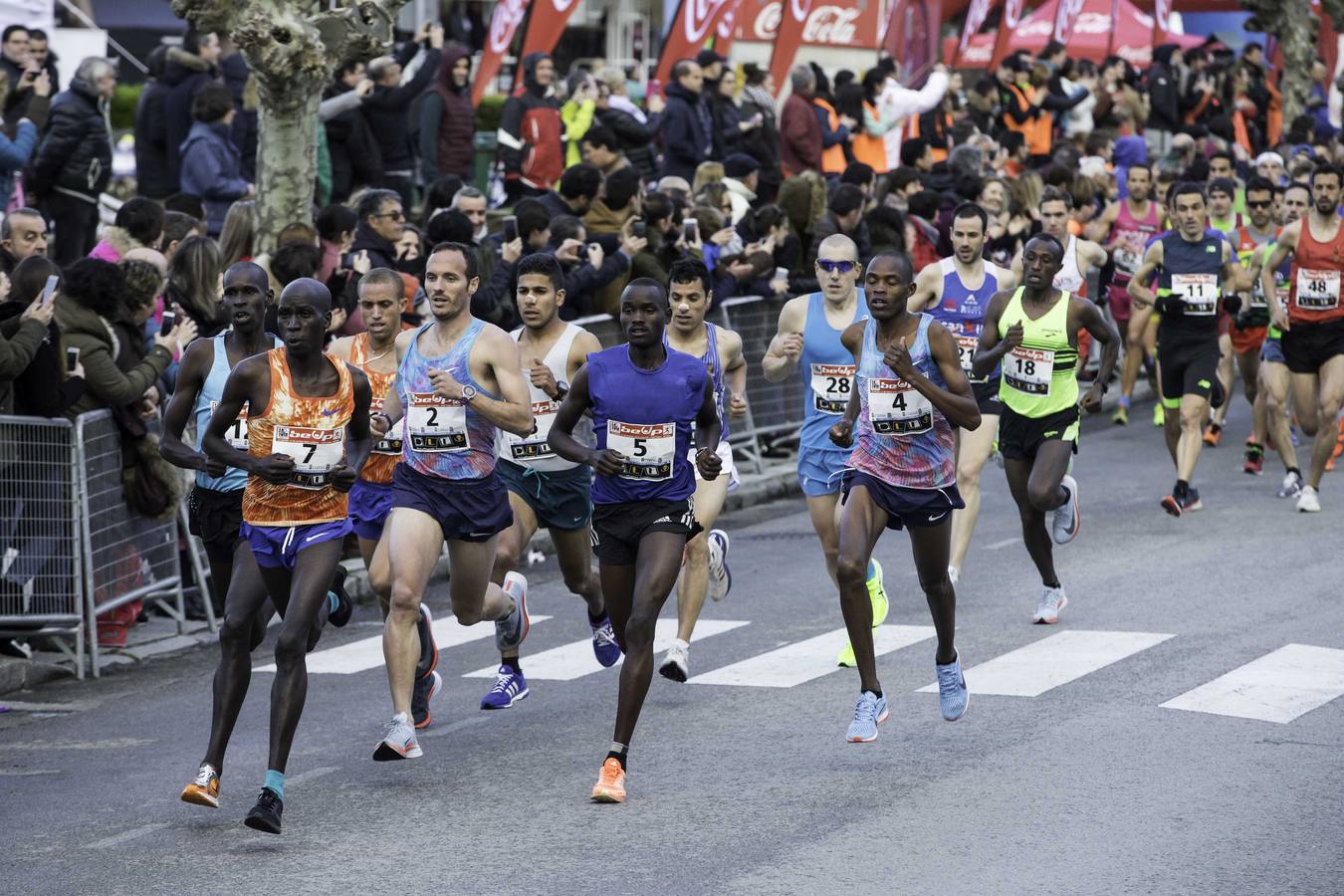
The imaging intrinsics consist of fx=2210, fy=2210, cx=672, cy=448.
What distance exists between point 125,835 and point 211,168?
8.93 meters

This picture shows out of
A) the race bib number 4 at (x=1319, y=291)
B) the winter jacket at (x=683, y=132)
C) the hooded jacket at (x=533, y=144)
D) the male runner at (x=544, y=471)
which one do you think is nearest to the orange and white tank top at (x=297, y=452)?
the male runner at (x=544, y=471)

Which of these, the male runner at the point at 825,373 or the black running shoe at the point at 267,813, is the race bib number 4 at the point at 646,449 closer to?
the black running shoe at the point at 267,813

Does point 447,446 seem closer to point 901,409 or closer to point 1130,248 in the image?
point 901,409

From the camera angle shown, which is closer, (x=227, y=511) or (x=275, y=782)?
(x=275, y=782)

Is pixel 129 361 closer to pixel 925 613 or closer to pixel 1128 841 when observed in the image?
pixel 925 613

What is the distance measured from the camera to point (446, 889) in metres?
6.88

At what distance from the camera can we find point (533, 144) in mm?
18500

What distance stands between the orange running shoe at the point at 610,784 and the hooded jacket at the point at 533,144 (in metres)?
10.8

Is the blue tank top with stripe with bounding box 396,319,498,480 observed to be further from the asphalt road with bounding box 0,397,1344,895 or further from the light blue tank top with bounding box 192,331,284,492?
the asphalt road with bounding box 0,397,1344,895

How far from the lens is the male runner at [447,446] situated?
29.0 feet

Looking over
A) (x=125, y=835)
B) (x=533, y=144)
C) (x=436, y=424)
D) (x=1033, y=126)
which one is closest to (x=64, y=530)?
(x=436, y=424)

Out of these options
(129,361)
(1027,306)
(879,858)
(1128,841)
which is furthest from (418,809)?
(1027,306)

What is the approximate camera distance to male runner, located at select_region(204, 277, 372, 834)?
799 centimetres

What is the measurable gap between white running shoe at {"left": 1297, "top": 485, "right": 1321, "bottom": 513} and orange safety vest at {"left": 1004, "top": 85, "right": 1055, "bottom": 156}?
37.1 ft
